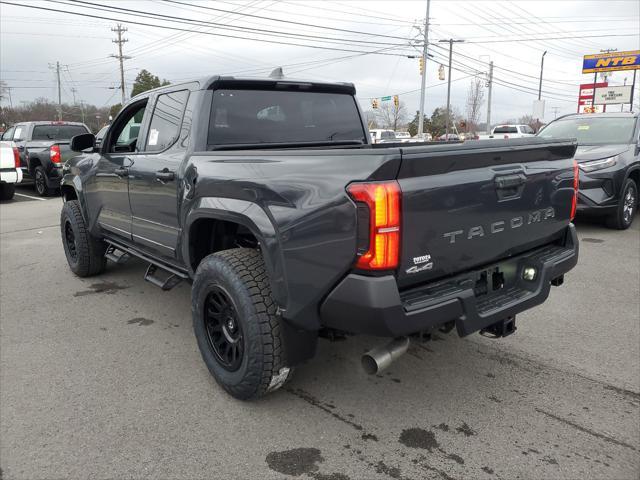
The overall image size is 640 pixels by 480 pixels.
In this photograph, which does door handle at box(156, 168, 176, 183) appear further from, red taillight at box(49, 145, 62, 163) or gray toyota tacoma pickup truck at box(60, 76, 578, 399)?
red taillight at box(49, 145, 62, 163)

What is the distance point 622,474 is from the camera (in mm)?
2348

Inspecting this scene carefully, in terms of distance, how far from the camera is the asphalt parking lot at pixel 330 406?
8.04ft

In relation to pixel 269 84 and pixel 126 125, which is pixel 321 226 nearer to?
pixel 269 84

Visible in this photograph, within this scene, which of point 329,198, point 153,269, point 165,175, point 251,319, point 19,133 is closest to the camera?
point 329,198

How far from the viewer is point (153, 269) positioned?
166 inches

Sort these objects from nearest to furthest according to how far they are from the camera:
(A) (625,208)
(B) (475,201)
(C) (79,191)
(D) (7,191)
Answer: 1. (B) (475,201)
2. (C) (79,191)
3. (A) (625,208)
4. (D) (7,191)

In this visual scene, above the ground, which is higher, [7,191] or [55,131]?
[55,131]

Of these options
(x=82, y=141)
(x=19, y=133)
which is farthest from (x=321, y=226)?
(x=19, y=133)

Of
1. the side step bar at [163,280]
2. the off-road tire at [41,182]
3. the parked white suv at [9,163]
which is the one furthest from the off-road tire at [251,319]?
the off-road tire at [41,182]

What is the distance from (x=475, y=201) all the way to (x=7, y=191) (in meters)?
13.2

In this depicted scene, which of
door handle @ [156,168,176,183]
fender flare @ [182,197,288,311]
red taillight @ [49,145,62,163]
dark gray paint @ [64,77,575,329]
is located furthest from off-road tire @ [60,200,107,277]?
red taillight @ [49,145,62,163]

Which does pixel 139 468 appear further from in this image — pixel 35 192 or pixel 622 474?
pixel 35 192

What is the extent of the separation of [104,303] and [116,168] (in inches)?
52.8

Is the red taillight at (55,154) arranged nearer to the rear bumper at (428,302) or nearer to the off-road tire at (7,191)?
the off-road tire at (7,191)
